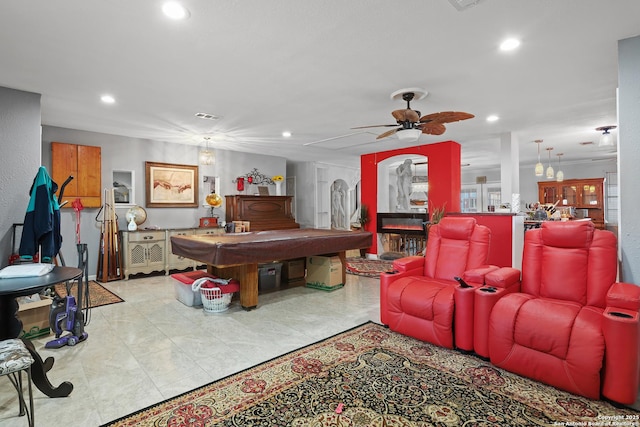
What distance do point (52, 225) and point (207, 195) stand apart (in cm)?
389

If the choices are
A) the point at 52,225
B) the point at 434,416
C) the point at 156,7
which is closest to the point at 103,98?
the point at 52,225

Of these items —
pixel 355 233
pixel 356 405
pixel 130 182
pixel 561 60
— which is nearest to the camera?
pixel 356 405

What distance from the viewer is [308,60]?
3047 mm

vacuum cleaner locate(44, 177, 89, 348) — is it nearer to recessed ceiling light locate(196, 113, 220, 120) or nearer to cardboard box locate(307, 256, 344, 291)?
recessed ceiling light locate(196, 113, 220, 120)

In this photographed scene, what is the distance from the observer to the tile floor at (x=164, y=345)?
2.09 metres

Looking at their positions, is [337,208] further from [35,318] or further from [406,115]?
[35,318]

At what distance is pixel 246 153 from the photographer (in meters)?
7.72

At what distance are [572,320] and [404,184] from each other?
716 centimetres

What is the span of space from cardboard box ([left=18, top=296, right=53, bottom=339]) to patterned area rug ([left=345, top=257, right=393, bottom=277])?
4.24 m

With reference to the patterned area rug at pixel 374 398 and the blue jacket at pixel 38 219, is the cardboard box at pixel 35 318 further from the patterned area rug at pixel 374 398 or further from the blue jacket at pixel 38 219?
the patterned area rug at pixel 374 398

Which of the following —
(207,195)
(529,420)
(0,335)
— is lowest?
(529,420)

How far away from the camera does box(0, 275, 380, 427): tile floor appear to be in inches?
82.4

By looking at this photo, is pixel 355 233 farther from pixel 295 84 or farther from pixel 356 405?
pixel 356 405

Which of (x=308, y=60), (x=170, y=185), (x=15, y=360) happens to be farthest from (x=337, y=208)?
(x=15, y=360)
